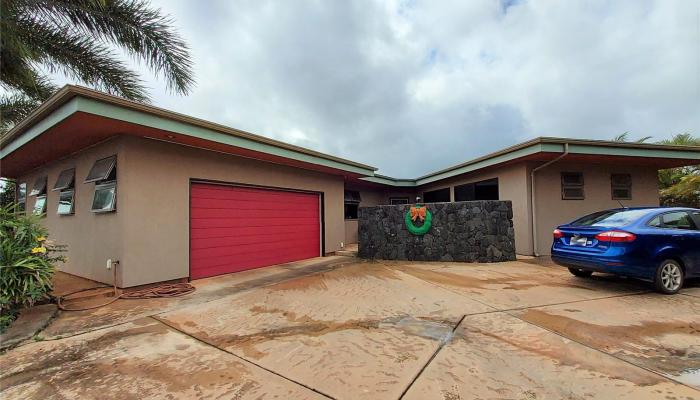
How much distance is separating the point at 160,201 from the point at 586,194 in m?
11.4

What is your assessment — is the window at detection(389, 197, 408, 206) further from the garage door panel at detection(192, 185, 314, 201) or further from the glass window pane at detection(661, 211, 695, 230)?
the glass window pane at detection(661, 211, 695, 230)

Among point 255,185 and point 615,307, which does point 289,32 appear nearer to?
point 255,185

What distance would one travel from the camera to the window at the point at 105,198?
5730mm

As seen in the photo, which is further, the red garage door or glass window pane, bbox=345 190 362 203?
glass window pane, bbox=345 190 362 203

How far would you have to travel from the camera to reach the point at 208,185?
22.8ft

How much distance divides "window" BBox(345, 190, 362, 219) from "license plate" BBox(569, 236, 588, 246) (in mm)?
9478

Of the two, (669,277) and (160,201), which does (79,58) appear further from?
(669,277)

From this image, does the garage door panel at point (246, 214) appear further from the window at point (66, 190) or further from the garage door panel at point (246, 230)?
the window at point (66, 190)

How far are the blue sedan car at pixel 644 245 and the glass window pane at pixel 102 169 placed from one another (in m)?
8.30

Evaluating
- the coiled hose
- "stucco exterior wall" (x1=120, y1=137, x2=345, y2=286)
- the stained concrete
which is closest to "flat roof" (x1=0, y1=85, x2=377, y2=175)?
"stucco exterior wall" (x1=120, y1=137, x2=345, y2=286)

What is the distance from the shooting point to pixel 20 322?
151 inches

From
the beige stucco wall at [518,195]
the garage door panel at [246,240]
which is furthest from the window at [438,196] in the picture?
the garage door panel at [246,240]

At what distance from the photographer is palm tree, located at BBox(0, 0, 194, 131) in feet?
18.7

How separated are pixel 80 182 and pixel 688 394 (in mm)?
9798
